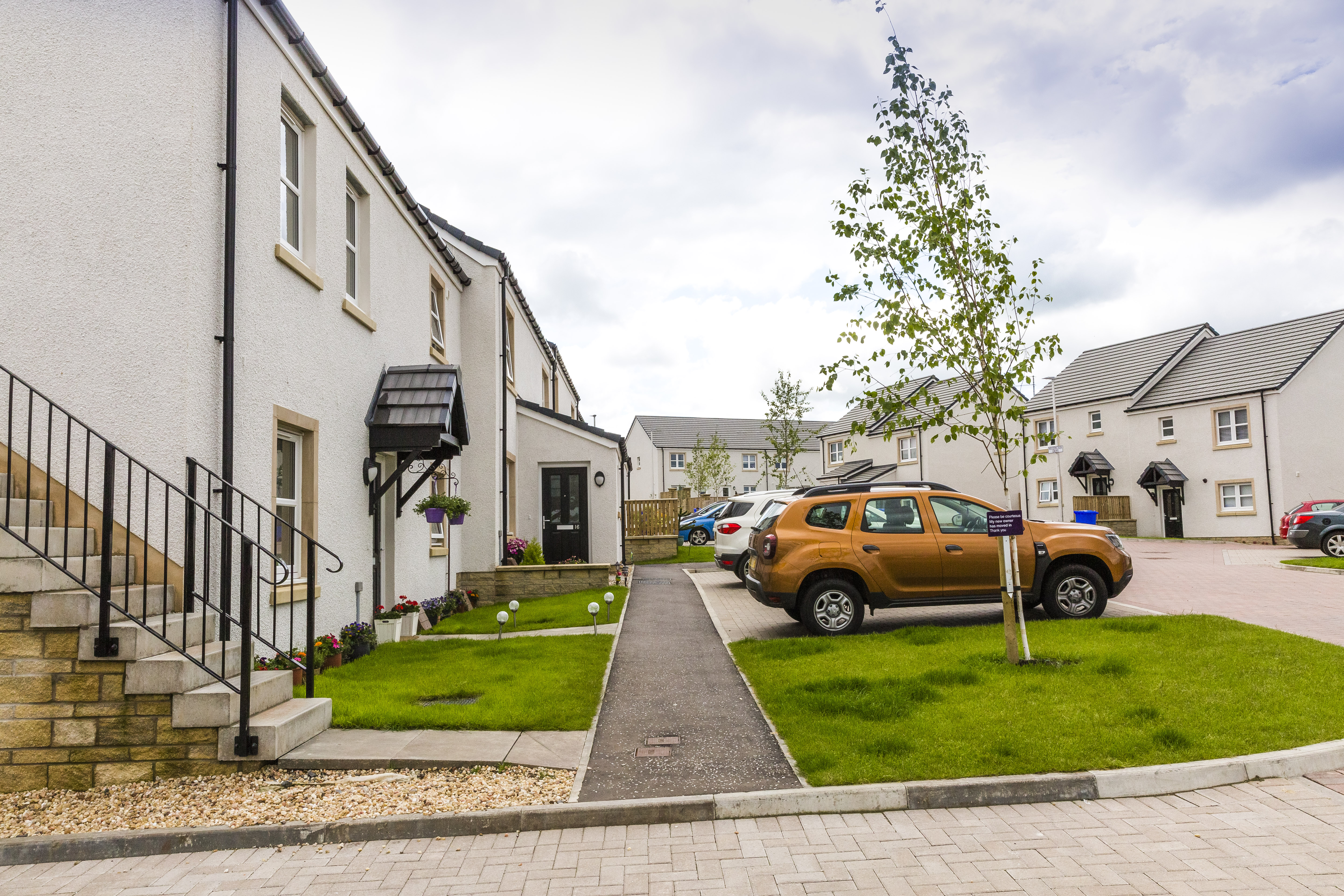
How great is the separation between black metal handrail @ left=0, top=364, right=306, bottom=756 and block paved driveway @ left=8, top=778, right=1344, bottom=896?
4.16 ft

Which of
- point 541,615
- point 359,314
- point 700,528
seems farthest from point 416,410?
point 700,528

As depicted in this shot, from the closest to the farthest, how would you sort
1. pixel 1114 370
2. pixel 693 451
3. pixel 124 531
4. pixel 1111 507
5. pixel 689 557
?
pixel 124 531, pixel 689 557, pixel 1111 507, pixel 1114 370, pixel 693 451

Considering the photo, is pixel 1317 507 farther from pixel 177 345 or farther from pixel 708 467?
pixel 708 467

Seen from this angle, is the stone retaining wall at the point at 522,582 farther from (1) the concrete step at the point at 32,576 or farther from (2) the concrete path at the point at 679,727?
(1) the concrete step at the point at 32,576

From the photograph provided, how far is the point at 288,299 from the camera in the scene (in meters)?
8.27

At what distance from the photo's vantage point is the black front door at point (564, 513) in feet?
65.4

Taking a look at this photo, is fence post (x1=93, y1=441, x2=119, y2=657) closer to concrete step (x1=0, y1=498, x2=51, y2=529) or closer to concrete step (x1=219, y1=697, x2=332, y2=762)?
concrete step (x1=0, y1=498, x2=51, y2=529)

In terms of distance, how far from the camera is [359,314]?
33.3ft

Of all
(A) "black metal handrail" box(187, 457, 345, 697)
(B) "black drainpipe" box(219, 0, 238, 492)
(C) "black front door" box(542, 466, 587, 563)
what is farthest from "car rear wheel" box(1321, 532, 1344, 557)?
(B) "black drainpipe" box(219, 0, 238, 492)

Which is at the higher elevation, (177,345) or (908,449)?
(908,449)

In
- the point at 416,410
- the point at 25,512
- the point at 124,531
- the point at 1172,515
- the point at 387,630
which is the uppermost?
the point at 416,410

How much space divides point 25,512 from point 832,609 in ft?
25.8

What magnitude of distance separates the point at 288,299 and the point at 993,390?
6.85 m

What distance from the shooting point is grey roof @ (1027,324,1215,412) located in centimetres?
3616
